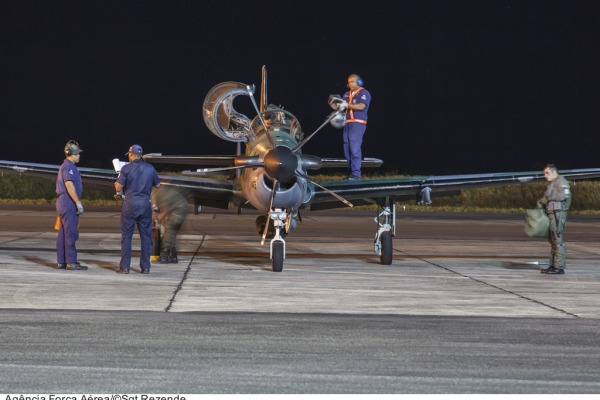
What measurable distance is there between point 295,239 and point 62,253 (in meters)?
10.8

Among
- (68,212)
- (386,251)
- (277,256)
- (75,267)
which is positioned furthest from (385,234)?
(68,212)

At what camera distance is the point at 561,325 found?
10.5 meters

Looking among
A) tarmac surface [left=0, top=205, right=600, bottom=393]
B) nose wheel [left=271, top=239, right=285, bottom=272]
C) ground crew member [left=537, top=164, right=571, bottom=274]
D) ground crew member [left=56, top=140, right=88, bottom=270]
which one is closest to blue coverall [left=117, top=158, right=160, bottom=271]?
tarmac surface [left=0, top=205, right=600, bottom=393]

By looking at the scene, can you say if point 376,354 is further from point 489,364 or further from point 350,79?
point 350,79

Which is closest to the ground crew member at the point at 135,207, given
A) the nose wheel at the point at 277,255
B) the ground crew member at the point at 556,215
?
the nose wheel at the point at 277,255

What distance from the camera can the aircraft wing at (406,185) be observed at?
18734mm

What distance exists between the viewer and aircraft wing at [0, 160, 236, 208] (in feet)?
61.3

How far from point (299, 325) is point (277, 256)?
6318 mm

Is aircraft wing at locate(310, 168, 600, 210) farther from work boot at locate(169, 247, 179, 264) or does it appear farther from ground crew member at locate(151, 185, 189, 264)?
work boot at locate(169, 247, 179, 264)

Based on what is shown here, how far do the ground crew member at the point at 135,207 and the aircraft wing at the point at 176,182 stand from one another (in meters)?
2.37

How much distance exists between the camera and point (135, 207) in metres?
15.8

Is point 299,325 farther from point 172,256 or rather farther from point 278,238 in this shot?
point 172,256

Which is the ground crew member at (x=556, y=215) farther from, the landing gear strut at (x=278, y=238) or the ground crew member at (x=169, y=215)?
the ground crew member at (x=169, y=215)

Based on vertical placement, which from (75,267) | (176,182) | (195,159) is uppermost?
(195,159)
